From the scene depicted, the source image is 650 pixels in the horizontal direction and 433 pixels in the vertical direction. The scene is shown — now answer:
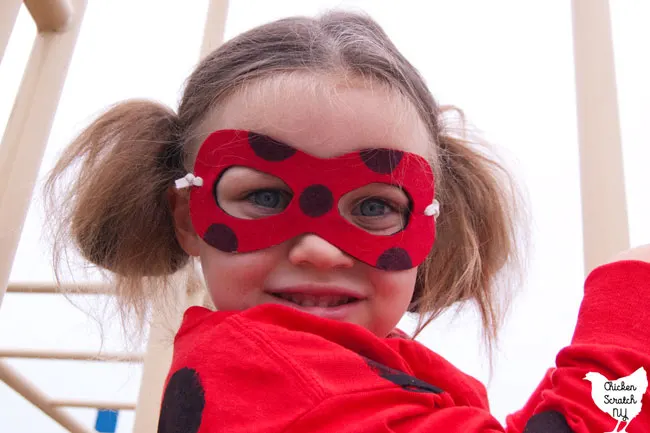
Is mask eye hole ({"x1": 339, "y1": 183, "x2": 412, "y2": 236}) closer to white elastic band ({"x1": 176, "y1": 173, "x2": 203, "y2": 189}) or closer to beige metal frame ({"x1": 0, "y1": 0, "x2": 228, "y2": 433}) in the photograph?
white elastic band ({"x1": 176, "y1": 173, "x2": 203, "y2": 189})

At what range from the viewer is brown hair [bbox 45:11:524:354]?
0.83 m

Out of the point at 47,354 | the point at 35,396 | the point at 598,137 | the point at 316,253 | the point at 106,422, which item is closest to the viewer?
the point at 316,253

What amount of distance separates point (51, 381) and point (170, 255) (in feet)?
2.64

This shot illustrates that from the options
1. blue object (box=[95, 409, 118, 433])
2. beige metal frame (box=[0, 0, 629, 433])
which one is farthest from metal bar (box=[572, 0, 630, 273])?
blue object (box=[95, 409, 118, 433])

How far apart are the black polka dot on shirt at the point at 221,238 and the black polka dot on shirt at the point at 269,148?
9 centimetres

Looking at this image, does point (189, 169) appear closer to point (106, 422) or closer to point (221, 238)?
point (221, 238)

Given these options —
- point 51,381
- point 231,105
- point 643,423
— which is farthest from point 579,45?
point 51,381

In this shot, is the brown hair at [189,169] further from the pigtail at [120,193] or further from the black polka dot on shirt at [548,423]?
the black polka dot on shirt at [548,423]

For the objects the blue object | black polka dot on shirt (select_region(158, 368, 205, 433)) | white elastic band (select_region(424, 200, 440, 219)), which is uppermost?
white elastic band (select_region(424, 200, 440, 219))

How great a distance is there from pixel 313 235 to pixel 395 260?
3.7 inches

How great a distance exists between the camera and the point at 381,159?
0.72m

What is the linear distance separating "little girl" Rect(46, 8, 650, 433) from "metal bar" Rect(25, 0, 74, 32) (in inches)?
5.2

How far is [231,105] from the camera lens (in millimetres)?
788

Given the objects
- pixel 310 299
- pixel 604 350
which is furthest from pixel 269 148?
pixel 604 350
